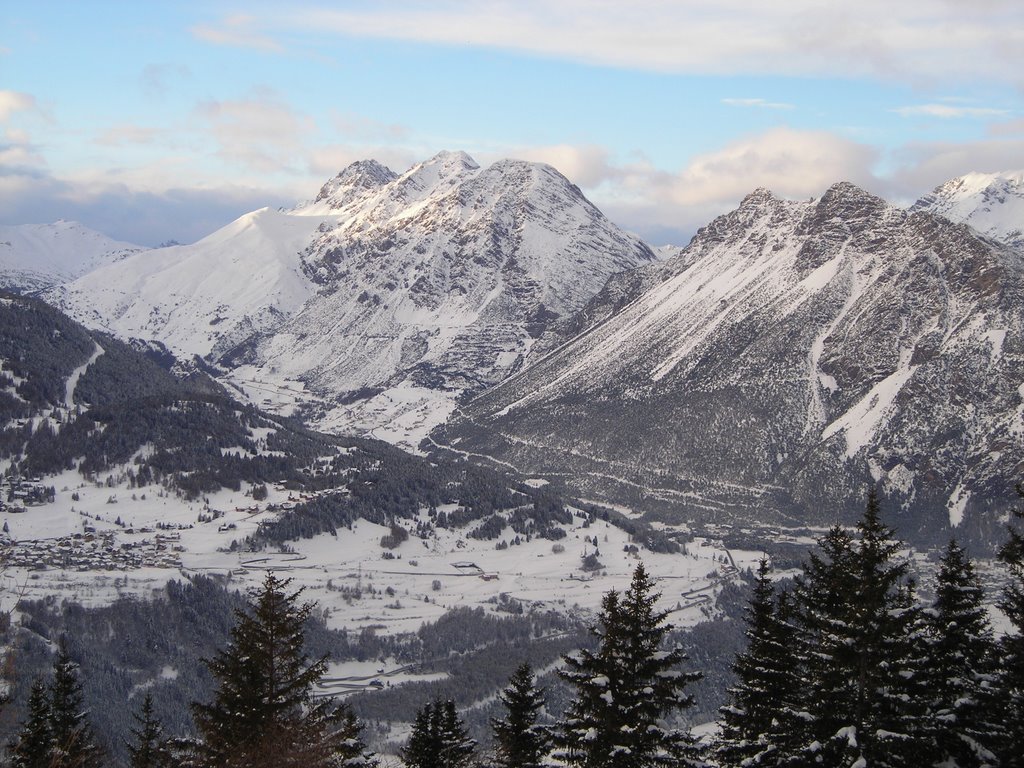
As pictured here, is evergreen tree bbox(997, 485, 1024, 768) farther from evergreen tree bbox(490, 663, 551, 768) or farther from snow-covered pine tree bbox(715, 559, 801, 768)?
evergreen tree bbox(490, 663, 551, 768)

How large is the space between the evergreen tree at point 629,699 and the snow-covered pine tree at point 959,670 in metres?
7.62

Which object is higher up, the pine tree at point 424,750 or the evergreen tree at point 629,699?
the evergreen tree at point 629,699

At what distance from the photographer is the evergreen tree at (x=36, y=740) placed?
43.7 metres

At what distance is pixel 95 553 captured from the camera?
155 metres

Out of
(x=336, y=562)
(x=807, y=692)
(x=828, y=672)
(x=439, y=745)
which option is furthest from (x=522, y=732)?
(x=336, y=562)

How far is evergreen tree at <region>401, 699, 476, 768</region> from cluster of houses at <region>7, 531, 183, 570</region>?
11541 cm

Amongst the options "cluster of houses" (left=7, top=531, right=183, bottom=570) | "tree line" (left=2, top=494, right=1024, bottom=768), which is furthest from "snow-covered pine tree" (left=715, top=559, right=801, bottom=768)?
"cluster of houses" (left=7, top=531, right=183, bottom=570)

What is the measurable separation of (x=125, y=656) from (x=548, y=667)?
165 feet

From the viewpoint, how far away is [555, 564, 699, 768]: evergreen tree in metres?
33.3

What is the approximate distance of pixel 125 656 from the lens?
126m

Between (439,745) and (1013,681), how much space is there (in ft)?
76.5

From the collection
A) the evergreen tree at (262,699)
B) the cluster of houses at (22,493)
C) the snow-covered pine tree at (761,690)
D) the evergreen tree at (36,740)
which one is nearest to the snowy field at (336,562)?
the cluster of houses at (22,493)

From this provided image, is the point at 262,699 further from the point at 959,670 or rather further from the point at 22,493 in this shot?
the point at 22,493

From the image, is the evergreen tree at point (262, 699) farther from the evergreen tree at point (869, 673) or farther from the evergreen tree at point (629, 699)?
the evergreen tree at point (869, 673)
